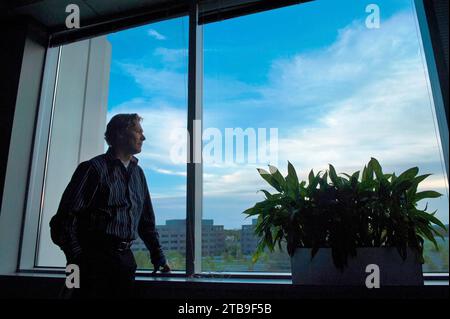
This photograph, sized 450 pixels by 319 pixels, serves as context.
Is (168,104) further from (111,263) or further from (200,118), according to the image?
(111,263)

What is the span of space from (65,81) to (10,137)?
0.52m

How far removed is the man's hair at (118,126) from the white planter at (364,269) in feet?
3.20

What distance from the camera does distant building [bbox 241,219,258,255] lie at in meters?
1.56

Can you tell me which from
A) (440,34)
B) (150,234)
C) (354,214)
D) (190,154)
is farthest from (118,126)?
(440,34)

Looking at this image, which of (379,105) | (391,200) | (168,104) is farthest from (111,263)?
(379,105)

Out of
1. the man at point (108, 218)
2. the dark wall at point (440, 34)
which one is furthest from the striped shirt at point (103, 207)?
the dark wall at point (440, 34)

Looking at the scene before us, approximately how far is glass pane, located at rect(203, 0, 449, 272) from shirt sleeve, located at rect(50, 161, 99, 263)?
0.58 meters

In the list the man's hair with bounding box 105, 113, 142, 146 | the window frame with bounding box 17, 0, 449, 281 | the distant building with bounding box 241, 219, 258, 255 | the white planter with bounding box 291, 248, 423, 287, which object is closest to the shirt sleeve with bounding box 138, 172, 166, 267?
the window frame with bounding box 17, 0, 449, 281

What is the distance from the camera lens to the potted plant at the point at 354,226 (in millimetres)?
1178

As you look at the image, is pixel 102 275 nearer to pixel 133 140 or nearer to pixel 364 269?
pixel 133 140

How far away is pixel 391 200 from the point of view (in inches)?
47.6

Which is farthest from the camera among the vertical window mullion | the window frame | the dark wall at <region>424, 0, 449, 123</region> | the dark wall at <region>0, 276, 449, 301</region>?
the vertical window mullion

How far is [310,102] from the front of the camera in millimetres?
1646

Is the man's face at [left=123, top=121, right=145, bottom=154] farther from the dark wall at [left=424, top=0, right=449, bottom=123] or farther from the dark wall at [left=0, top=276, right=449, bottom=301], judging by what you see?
the dark wall at [left=424, top=0, right=449, bottom=123]
